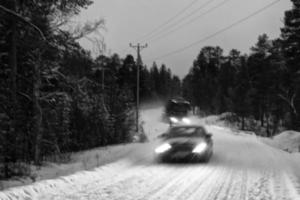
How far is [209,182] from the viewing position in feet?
29.4

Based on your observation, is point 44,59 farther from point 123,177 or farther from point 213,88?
point 213,88

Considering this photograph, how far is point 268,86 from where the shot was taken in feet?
158

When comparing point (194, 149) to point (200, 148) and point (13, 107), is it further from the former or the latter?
point (13, 107)

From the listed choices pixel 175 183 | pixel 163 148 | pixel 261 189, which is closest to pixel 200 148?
pixel 163 148

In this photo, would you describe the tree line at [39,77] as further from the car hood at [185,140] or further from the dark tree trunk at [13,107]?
the car hood at [185,140]

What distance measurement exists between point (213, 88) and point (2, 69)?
71619 millimetres

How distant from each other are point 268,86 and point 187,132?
37491 mm

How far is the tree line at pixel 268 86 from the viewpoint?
33.0 meters

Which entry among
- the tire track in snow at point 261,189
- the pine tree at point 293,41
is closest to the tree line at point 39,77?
the tire track in snow at point 261,189

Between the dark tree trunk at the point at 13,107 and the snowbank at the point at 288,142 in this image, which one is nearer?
the dark tree trunk at the point at 13,107

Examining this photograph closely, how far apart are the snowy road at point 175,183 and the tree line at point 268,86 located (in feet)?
74.3

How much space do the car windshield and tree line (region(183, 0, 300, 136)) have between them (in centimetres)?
1971

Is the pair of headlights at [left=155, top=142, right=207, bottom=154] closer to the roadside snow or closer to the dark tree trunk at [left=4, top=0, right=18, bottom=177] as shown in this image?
the roadside snow

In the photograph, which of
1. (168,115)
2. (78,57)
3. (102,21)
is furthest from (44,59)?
(168,115)
